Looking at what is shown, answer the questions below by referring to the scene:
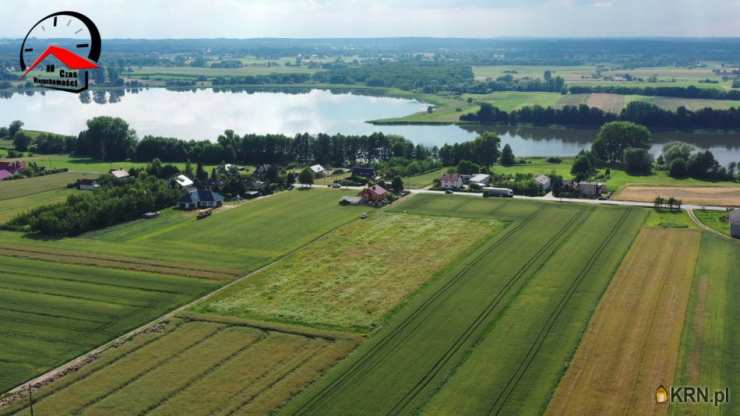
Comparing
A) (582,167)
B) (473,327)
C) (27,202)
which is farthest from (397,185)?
(473,327)

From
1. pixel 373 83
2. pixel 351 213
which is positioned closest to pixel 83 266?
pixel 351 213

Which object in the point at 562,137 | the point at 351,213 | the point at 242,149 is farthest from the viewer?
the point at 562,137

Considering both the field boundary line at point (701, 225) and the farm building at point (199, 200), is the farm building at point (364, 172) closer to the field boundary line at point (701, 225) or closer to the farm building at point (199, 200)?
the farm building at point (199, 200)

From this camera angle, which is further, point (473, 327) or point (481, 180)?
point (481, 180)

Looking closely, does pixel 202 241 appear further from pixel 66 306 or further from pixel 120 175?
pixel 120 175

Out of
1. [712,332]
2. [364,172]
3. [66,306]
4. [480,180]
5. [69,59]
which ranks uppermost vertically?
[69,59]

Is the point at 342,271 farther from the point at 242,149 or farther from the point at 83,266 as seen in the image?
the point at 242,149

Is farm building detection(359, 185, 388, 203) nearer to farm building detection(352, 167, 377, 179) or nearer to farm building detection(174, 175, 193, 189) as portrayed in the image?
farm building detection(352, 167, 377, 179)
